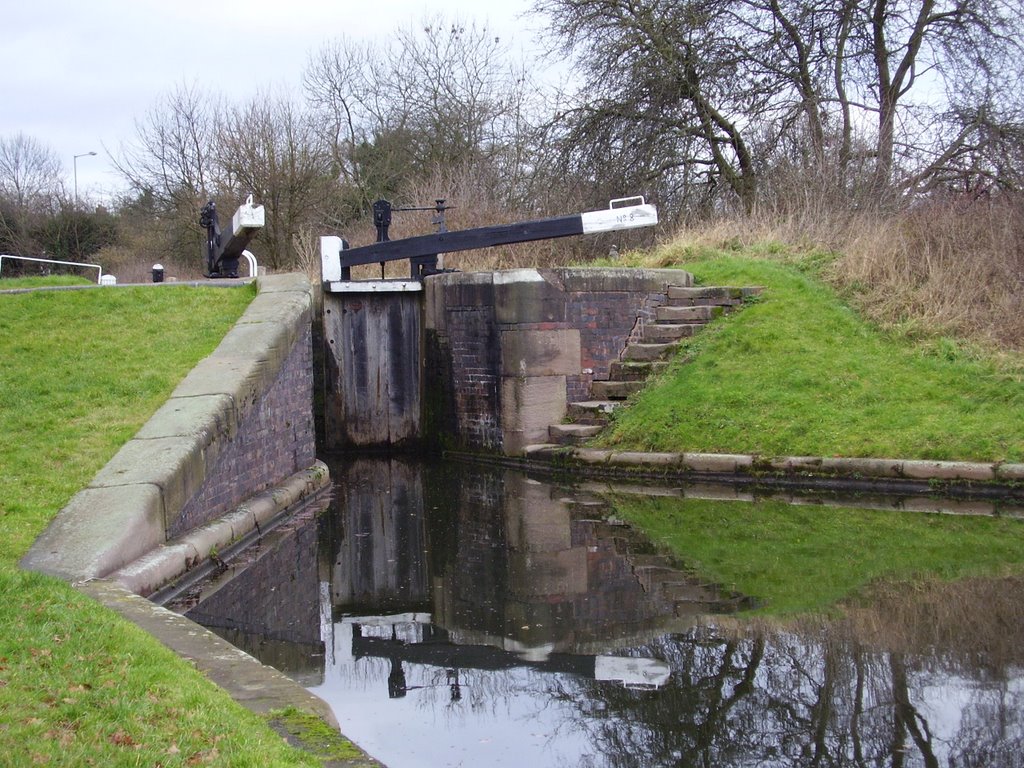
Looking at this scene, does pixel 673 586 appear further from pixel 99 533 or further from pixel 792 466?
pixel 792 466

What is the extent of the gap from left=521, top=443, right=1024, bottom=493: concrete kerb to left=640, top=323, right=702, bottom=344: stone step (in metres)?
2.09

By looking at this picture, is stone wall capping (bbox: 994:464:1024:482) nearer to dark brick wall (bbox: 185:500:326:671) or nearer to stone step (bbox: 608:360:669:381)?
stone step (bbox: 608:360:669:381)

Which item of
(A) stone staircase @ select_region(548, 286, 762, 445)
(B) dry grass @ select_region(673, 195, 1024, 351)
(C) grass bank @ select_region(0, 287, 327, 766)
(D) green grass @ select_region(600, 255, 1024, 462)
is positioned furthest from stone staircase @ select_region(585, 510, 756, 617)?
(B) dry grass @ select_region(673, 195, 1024, 351)

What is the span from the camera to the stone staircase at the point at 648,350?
1305cm

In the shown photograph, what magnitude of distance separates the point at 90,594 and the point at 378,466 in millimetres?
7591

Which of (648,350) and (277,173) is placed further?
(277,173)

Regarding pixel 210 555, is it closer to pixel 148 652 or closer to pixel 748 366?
pixel 148 652

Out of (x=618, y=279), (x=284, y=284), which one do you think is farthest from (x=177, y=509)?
(x=618, y=279)

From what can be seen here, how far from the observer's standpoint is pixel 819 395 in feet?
39.9

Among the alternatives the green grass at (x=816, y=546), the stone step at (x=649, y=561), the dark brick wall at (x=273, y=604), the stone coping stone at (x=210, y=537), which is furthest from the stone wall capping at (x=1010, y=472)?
the stone coping stone at (x=210, y=537)

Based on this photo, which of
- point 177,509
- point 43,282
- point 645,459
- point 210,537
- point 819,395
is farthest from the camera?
point 43,282

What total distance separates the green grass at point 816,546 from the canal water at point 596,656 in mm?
292

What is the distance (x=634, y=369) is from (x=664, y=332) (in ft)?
2.44

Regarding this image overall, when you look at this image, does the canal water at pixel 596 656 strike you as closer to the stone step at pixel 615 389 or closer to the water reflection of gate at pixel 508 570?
the water reflection of gate at pixel 508 570
